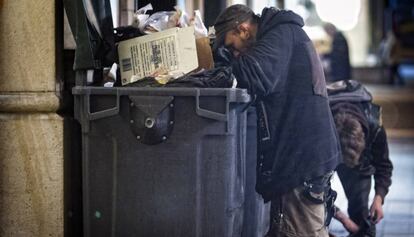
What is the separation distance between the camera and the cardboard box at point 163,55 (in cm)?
504

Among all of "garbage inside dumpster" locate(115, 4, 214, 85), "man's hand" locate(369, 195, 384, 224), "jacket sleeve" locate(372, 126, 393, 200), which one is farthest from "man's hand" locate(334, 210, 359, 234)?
"garbage inside dumpster" locate(115, 4, 214, 85)

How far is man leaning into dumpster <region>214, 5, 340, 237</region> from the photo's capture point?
503cm

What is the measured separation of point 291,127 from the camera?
505 centimetres

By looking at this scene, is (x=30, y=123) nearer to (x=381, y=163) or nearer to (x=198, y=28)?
(x=198, y=28)

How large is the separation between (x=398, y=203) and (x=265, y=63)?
4.09 m

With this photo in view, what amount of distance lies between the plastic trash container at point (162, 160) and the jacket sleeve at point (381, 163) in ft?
5.42

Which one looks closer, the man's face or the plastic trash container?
the plastic trash container

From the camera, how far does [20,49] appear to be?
526cm

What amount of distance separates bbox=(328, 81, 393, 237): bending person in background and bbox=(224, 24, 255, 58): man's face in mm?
1254

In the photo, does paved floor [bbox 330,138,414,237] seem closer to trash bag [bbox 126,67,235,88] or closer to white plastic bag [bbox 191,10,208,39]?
white plastic bag [bbox 191,10,208,39]

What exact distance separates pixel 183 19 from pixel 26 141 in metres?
1.19

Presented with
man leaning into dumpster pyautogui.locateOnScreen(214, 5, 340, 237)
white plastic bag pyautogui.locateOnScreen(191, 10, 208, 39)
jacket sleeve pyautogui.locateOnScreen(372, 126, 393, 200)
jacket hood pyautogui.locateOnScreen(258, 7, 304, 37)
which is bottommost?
jacket sleeve pyautogui.locateOnScreen(372, 126, 393, 200)

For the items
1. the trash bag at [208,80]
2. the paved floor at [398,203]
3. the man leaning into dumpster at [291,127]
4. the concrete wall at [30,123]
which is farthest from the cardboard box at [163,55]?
the paved floor at [398,203]

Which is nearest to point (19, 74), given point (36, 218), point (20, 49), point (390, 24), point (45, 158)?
point (20, 49)
